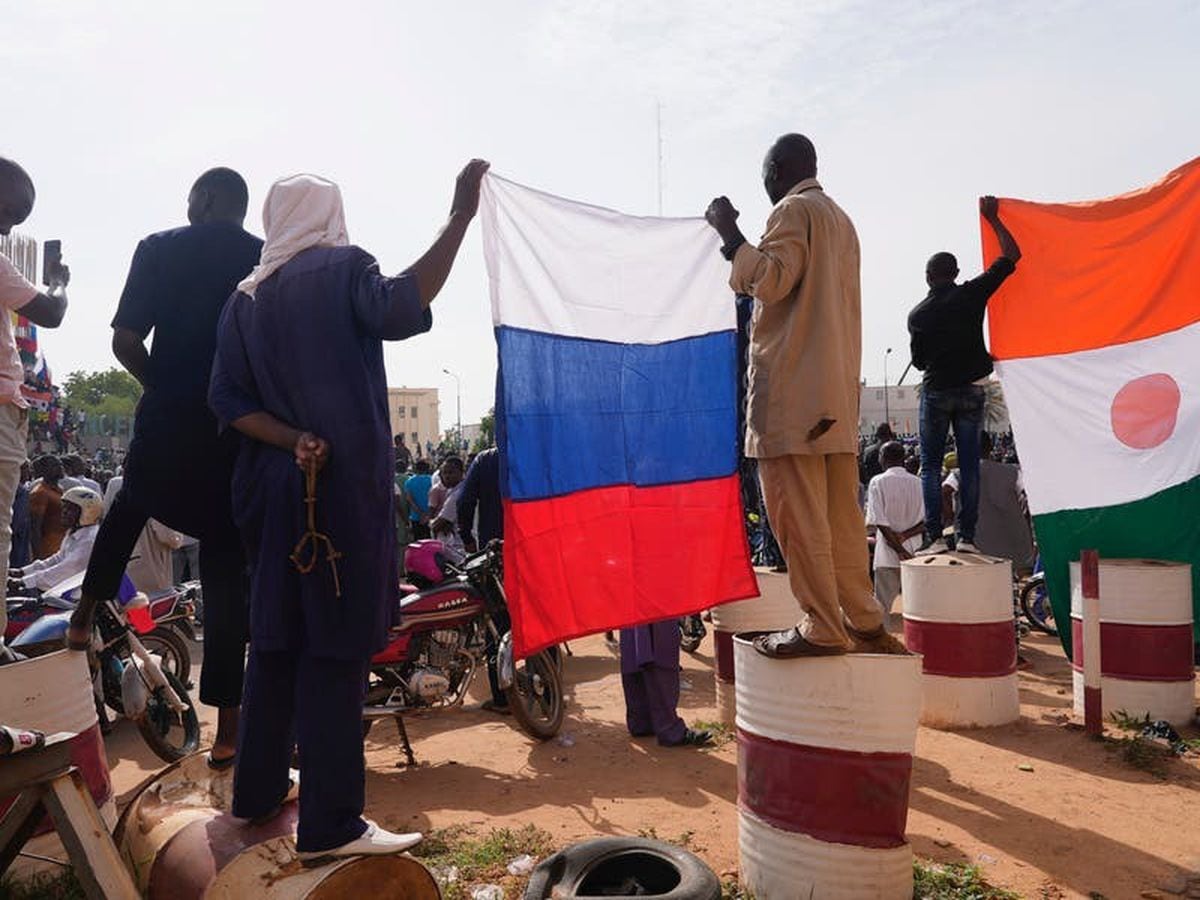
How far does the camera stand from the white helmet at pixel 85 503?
22.3 ft

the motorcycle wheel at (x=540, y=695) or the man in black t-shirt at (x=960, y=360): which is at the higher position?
the man in black t-shirt at (x=960, y=360)

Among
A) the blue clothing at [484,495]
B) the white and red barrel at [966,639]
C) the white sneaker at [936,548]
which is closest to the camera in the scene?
the white and red barrel at [966,639]

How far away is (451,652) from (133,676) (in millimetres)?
1885

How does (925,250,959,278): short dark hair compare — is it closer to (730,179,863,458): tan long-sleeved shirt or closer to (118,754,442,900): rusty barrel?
(730,179,863,458): tan long-sleeved shirt

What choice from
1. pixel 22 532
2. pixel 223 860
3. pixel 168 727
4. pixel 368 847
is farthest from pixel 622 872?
pixel 22 532

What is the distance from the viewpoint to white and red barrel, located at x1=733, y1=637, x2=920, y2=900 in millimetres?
3156

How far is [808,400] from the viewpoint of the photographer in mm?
3328

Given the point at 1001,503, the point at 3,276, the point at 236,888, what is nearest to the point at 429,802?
the point at 236,888

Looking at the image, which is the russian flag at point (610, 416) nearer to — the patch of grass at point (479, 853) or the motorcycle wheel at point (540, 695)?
the patch of grass at point (479, 853)

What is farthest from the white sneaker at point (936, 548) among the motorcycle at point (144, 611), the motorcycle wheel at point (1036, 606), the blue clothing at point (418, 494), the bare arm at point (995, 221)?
the blue clothing at point (418, 494)

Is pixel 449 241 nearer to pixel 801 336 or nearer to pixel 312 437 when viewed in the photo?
pixel 312 437

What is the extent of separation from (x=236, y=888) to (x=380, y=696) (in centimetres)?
322

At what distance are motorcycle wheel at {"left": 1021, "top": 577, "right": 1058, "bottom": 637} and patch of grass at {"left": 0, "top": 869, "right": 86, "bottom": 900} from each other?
8.90 m

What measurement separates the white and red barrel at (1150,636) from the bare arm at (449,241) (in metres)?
4.98
